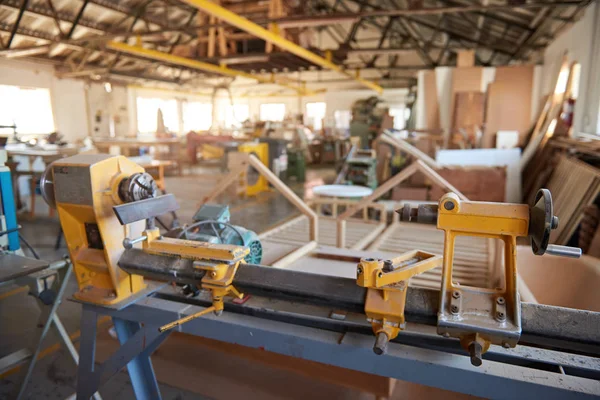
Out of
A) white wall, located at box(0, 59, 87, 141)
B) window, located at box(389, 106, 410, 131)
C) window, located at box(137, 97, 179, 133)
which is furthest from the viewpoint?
window, located at box(389, 106, 410, 131)

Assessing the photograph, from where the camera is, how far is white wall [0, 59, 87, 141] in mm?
10977

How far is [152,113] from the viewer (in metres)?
16.9

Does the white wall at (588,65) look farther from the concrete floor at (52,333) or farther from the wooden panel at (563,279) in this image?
the concrete floor at (52,333)

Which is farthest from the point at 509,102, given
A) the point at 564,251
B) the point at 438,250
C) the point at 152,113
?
the point at 152,113

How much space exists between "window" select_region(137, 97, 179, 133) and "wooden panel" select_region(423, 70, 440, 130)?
10176 mm

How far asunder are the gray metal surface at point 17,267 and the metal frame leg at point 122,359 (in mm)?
412

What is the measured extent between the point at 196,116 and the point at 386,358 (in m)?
19.8

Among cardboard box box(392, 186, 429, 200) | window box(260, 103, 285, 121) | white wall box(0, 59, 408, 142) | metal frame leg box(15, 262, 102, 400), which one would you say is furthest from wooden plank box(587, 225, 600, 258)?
window box(260, 103, 285, 121)

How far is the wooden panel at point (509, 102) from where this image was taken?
8.88 m

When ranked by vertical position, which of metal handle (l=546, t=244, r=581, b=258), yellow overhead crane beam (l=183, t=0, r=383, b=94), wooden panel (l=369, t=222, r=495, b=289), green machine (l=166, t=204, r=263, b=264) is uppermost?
yellow overhead crane beam (l=183, t=0, r=383, b=94)

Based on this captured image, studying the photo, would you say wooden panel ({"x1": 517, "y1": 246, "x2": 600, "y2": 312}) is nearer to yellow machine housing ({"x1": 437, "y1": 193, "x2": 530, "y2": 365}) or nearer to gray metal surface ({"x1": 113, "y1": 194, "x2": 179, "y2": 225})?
yellow machine housing ({"x1": 437, "y1": 193, "x2": 530, "y2": 365})

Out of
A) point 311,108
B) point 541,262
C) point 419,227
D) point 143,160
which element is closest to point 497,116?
point 419,227

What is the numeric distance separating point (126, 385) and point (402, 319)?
2019mm

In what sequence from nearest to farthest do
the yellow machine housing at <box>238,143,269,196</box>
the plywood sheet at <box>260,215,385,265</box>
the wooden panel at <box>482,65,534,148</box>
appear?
the plywood sheet at <box>260,215,385,265</box>, the yellow machine housing at <box>238,143,269,196</box>, the wooden panel at <box>482,65,534,148</box>
